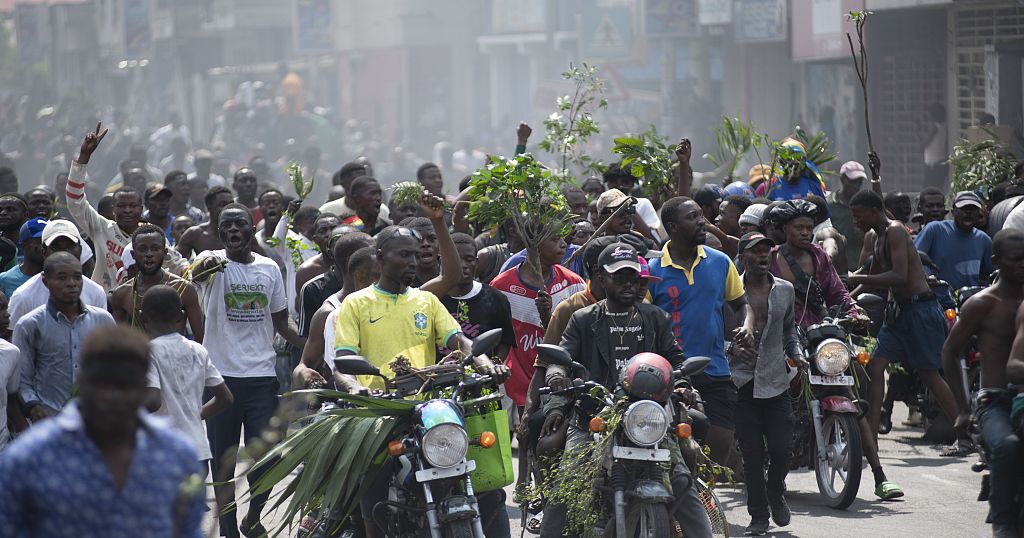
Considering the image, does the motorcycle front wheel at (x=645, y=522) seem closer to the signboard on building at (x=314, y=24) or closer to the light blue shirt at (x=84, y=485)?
the light blue shirt at (x=84, y=485)

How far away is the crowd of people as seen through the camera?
12.7 ft

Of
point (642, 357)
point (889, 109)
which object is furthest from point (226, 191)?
point (889, 109)

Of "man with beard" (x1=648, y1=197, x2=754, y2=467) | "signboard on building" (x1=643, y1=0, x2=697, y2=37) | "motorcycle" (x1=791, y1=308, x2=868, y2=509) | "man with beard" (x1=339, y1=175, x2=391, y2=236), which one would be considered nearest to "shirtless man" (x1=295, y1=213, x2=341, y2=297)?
"man with beard" (x1=339, y1=175, x2=391, y2=236)

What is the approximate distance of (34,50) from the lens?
183 ft

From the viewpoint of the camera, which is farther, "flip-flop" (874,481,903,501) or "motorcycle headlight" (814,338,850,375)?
"flip-flop" (874,481,903,501)

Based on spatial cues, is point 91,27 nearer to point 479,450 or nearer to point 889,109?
point 889,109

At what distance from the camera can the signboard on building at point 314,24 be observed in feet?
180

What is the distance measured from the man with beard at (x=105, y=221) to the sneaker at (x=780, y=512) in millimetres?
4322

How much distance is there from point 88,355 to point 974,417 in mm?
4537

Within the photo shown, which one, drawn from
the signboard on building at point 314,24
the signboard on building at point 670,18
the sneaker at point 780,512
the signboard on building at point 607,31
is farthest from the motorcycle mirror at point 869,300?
the signboard on building at point 314,24

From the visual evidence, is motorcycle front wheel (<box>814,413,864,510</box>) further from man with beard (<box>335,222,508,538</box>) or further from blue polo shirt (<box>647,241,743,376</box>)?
man with beard (<box>335,222,508,538</box>)

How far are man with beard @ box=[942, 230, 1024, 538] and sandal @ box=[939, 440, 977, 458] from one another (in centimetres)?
330

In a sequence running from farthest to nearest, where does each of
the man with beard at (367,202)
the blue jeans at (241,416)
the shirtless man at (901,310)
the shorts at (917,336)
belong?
the man with beard at (367,202) < the shorts at (917,336) < the shirtless man at (901,310) < the blue jeans at (241,416)

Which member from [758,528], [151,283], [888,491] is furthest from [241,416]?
[888,491]
